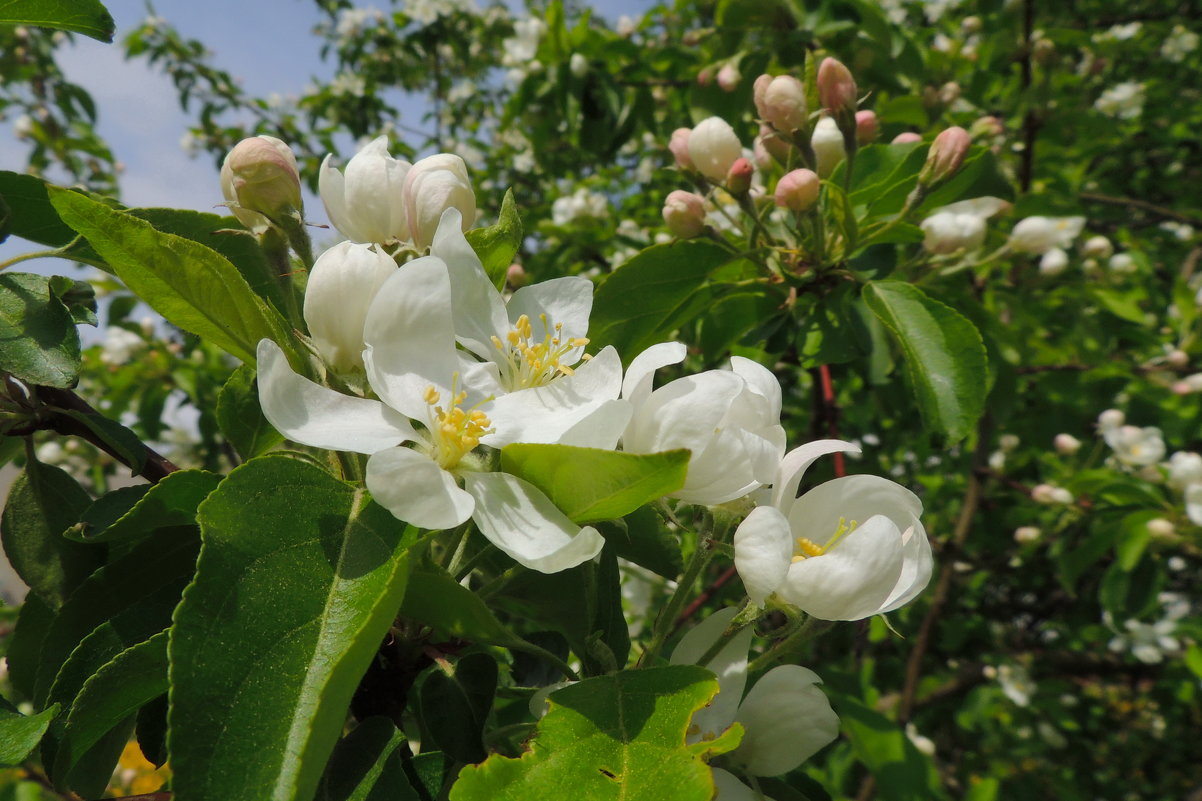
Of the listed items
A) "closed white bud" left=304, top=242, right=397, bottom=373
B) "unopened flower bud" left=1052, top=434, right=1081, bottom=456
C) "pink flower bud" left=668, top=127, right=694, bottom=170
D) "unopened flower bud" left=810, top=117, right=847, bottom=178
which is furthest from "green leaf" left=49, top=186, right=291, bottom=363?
"unopened flower bud" left=1052, top=434, right=1081, bottom=456

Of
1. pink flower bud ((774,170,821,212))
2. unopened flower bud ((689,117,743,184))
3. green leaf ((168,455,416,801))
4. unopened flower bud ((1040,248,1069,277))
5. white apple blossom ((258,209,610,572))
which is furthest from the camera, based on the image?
unopened flower bud ((1040,248,1069,277))

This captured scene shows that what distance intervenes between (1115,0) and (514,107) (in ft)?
11.6

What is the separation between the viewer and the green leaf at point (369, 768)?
26.6 inches

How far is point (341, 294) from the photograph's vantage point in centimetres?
72

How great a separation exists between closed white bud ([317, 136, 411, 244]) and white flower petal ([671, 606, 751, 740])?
52 cm

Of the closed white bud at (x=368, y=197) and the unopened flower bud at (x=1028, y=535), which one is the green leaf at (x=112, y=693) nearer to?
the closed white bud at (x=368, y=197)

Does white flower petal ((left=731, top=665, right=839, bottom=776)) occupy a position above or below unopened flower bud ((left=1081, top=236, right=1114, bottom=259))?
above

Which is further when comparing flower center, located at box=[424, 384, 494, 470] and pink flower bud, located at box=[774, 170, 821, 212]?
pink flower bud, located at box=[774, 170, 821, 212]

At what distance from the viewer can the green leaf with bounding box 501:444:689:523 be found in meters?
0.56

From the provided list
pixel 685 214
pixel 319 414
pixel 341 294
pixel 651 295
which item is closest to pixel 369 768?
pixel 319 414

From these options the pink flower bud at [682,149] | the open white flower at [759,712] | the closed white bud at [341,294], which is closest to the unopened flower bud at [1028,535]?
the pink flower bud at [682,149]

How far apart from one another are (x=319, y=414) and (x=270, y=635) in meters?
0.19

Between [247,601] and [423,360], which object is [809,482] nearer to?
[423,360]

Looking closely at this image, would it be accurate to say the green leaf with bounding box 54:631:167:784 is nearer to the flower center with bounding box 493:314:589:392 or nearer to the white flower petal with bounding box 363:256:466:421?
the white flower petal with bounding box 363:256:466:421
